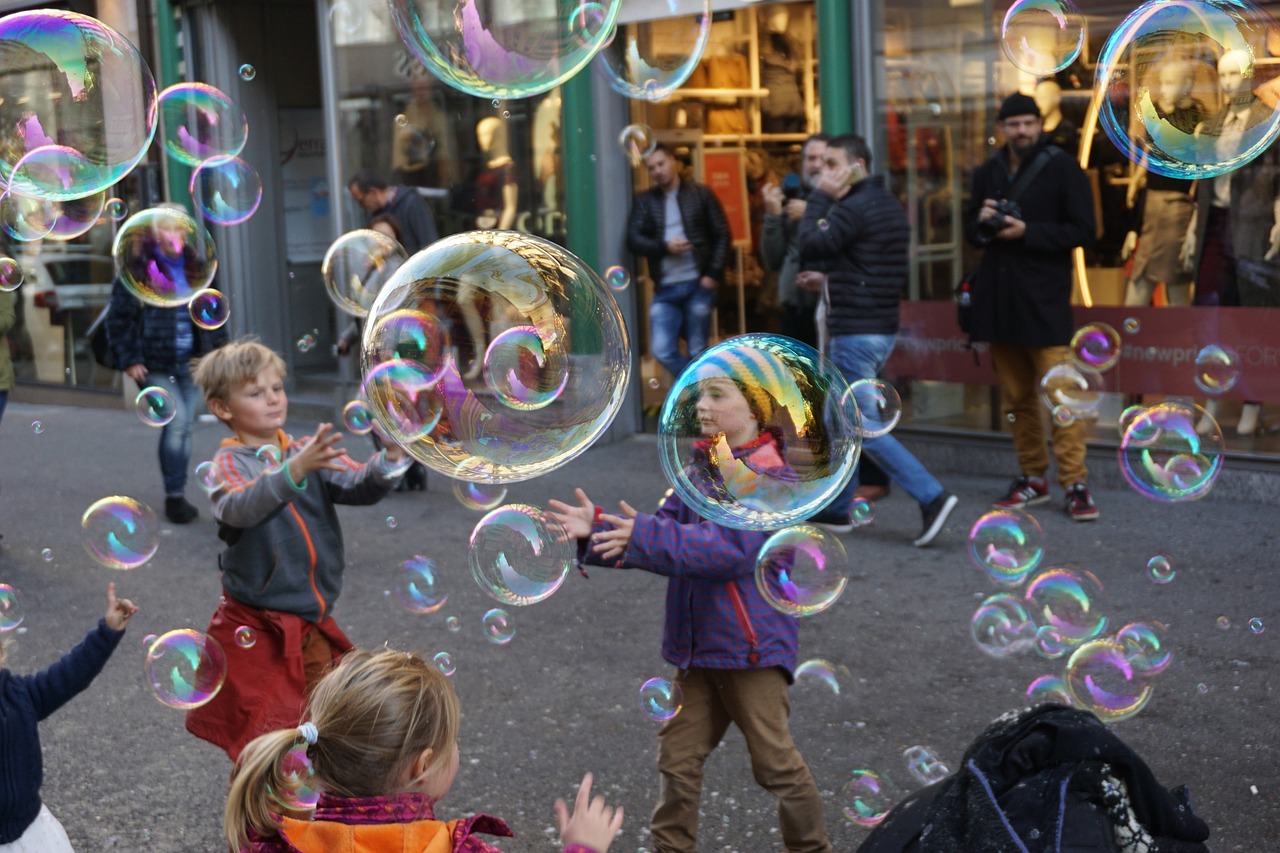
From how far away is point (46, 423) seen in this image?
45.0 ft

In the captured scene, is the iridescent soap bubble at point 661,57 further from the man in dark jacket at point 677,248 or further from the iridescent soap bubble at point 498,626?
the man in dark jacket at point 677,248

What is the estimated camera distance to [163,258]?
621 cm

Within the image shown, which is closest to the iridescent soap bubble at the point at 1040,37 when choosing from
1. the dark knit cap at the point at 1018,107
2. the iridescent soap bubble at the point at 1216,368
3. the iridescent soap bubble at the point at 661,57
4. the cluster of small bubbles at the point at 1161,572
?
the iridescent soap bubble at the point at 661,57

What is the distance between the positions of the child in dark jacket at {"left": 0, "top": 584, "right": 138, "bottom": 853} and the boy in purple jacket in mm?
1066

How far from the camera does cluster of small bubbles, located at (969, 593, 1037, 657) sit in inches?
194

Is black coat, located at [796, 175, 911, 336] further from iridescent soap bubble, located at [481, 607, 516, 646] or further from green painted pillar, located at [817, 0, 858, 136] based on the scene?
iridescent soap bubble, located at [481, 607, 516, 646]

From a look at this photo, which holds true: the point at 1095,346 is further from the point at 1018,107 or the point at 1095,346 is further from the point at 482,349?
the point at 482,349

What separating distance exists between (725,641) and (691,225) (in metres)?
→ 6.33

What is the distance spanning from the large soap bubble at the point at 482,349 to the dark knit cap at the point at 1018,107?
14.1 ft

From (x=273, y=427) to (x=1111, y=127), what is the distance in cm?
296

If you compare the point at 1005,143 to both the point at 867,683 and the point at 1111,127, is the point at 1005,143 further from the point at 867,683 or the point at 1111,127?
the point at 867,683

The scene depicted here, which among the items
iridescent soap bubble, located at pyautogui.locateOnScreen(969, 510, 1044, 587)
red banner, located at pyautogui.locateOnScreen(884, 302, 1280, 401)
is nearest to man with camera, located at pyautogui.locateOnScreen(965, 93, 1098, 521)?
red banner, located at pyautogui.locateOnScreen(884, 302, 1280, 401)

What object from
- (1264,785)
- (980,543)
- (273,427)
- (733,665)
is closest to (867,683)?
(980,543)

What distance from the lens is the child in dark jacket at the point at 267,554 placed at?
3910 millimetres
